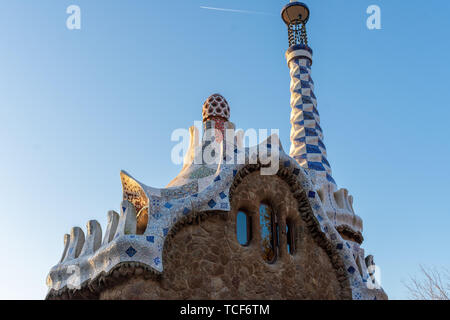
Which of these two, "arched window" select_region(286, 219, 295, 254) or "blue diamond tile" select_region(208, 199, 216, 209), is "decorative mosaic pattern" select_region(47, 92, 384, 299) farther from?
"arched window" select_region(286, 219, 295, 254)

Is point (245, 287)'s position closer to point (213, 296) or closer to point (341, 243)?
point (213, 296)

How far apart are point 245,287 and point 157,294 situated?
1.16 metres

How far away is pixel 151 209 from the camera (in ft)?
21.0

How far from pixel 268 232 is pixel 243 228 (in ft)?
1.24

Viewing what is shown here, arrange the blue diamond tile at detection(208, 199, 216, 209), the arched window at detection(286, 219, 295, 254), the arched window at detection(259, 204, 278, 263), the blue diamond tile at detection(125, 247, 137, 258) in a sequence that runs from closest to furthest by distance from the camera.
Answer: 1. the blue diamond tile at detection(125, 247, 137, 258)
2. the blue diamond tile at detection(208, 199, 216, 209)
3. the arched window at detection(259, 204, 278, 263)
4. the arched window at detection(286, 219, 295, 254)

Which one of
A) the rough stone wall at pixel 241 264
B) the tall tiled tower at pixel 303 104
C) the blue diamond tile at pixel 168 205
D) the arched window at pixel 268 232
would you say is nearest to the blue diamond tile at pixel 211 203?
the rough stone wall at pixel 241 264

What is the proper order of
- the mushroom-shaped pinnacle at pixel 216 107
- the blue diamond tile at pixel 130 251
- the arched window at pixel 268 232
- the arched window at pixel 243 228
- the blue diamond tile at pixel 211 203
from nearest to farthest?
the blue diamond tile at pixel 130 251 < the blue diamond tile at pixel 211 203 < the arched window at pixel 243 228 < the arched window at pixel 268 232 < the mushroom-shaped pinnacle at pixel 216 107

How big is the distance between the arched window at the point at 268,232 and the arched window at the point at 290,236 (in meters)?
0.29

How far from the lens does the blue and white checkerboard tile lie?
1202 centimetres

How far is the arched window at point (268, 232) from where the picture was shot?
711cm

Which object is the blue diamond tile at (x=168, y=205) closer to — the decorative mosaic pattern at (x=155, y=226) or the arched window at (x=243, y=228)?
the decorative mosaic pattern at (x=155, y=226)

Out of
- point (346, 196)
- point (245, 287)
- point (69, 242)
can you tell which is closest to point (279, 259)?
point (245, 287)

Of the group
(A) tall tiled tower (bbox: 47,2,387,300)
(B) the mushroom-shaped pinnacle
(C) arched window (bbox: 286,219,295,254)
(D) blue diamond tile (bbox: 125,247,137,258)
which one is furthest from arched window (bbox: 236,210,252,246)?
(B) the mushroom-shaped pinnacle

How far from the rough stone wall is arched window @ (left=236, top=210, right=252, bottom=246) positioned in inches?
3.3
